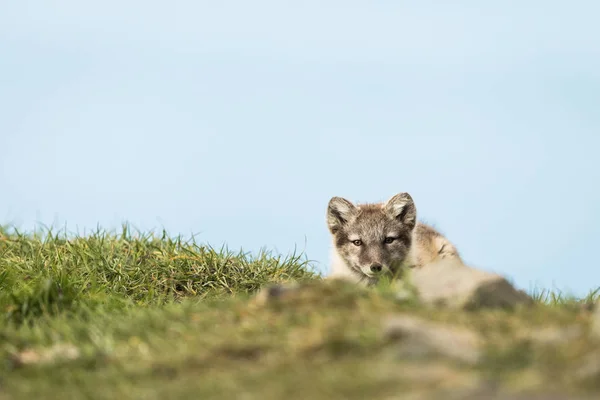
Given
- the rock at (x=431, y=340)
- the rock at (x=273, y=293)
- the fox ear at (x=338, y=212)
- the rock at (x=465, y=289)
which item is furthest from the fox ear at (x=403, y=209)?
the rock at (x=431, y=340)

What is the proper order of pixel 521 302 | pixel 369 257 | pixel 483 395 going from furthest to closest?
1. pixel 369 257
2. pixel 521 302
3. pixel 483 395

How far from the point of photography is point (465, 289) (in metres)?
5.55

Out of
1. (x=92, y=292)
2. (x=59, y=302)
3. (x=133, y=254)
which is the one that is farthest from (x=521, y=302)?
(x=133, y=254)

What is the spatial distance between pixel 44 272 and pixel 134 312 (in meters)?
3.93

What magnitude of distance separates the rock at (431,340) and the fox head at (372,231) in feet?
12.9

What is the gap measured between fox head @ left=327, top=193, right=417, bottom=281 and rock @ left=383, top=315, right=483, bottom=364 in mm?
3935

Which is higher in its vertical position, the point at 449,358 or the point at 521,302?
the point at 521,302

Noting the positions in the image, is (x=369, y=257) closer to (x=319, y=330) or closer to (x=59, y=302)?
(x=59, y=302)

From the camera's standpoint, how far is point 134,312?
621cm

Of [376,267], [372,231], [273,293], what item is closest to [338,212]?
[372,231]

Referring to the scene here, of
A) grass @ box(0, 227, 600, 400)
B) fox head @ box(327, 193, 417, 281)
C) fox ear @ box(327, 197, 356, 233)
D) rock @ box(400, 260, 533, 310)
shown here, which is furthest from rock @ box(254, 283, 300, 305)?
fox ear @ box(327, 197, 356, 233)

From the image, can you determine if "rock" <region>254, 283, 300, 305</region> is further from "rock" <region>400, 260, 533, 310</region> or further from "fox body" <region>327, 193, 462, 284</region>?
"fox body" <region>327, 193, 462, 284</region>

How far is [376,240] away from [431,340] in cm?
450

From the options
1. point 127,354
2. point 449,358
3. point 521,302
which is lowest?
point 127,354
